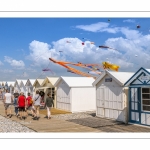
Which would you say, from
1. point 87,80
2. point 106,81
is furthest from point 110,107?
point 87,80

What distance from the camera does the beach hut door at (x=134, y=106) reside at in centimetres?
1102

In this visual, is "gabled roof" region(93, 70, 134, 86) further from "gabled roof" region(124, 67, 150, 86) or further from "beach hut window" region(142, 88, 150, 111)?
"beach hut window" region(142, 88, 150, 111)

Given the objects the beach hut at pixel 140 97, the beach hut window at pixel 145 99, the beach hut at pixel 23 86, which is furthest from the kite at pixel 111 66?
the beach hut at pixel 23 86

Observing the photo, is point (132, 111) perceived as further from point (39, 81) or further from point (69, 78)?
point (39, 81)

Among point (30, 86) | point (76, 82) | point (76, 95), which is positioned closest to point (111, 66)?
point (76, 82)

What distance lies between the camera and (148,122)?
10477mm

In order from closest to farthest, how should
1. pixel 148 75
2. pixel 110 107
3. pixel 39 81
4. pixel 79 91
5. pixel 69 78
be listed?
pixel 148 75
pixel 110 107
pixel 79 91
pixel 69 78
pixel 39 81

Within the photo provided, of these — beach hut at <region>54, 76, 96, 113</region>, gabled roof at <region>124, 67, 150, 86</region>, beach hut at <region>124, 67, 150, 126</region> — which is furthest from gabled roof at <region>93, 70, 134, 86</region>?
beach hut at <region>54, 76, 96, 113</region>

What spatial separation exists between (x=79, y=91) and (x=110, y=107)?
4.32 metres

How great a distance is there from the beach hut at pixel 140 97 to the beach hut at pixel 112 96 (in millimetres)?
459

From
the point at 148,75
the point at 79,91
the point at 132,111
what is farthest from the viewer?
the point at 79,91

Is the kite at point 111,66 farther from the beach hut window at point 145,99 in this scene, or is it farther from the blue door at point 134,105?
the beach hut window at point 145,99

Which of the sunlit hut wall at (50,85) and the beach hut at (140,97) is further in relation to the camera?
the sunlit hut wall at (50,85)

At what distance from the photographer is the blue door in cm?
1096
